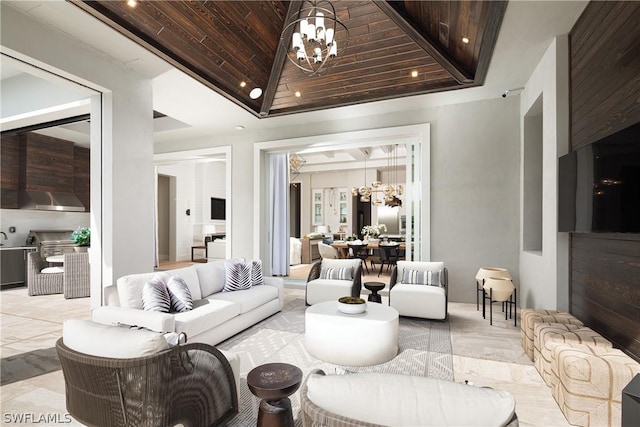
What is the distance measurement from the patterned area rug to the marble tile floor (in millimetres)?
159

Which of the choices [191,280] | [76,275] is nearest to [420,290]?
[191,280]

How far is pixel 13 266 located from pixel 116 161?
406 cm

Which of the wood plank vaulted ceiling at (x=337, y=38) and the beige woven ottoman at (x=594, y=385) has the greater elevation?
the wood plank vaulted ceiling at (x=337, y=38)

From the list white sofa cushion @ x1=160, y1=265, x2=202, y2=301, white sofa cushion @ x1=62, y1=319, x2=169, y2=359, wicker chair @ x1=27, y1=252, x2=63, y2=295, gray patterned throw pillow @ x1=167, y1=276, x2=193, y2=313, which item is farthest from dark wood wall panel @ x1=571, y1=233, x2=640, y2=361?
wicker chair @ x1=27, y1=252, x2=63, y2=295

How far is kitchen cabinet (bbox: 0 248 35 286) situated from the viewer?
5.81m

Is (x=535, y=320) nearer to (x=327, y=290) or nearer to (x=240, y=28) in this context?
(x=327, y=290)

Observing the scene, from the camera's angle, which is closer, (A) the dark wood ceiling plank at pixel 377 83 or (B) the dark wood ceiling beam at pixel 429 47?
(B) the dark wood ceiling beam at pixel 429 47

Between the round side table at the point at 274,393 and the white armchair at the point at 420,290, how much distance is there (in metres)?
2.58

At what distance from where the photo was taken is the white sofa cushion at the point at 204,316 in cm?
289

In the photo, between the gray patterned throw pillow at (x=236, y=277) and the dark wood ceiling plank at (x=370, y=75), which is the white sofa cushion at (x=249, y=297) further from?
the dark wood ceiling plank at (x=370, y=75)

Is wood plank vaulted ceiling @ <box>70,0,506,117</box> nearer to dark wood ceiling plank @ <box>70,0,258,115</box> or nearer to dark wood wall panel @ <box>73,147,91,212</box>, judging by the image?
dark wood ceiling plank @ <box>70,0,258,115</box>

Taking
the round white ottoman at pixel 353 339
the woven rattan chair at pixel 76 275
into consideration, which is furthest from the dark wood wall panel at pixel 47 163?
the round white ottoman at pixel 353 339

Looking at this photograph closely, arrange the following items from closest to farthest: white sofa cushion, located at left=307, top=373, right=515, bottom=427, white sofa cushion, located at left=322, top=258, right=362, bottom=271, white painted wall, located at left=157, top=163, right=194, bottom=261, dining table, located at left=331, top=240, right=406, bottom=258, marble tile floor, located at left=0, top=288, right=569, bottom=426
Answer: white sofa cushion, located at left=307, top=373, right=515, bottom=427 < marble tile floor, located at left=0, top=288, right=569, bottom=426 < white sofa cushion, located at left=322, top=258, right=362, bottom=271 < dining table, located at left=331, top=240, right=406, bottom=258 < white painted wall, located at left=157, top=163, right=194, bottom=261

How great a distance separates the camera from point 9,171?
5281 mm
